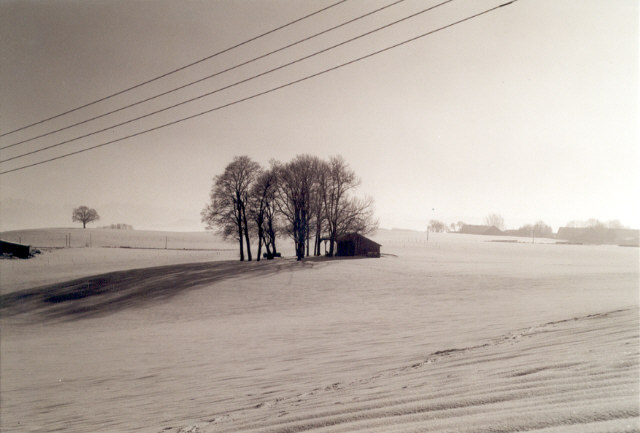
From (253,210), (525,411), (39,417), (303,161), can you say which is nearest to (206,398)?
(39,417)

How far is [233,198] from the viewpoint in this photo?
49.0m

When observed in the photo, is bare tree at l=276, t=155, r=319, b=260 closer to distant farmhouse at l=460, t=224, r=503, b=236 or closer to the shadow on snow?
the shadow on snow

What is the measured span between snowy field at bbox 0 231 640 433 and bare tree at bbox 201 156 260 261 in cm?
2294

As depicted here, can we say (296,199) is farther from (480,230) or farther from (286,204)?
(480,230)

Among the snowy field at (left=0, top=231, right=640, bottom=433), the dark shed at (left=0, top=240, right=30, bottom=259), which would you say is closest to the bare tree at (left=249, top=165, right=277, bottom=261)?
the snowy field at (left=0, top=231, right=640, bottom=433)

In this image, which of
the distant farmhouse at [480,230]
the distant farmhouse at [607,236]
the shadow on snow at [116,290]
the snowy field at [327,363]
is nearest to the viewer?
the snowy field at [327,363]

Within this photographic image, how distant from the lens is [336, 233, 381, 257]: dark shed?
180 ft

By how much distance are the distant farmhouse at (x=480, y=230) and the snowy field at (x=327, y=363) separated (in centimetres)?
12476

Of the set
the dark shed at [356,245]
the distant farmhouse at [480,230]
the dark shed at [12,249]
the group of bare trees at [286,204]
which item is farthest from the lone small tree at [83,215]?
the distant farmhouse at [480,230]

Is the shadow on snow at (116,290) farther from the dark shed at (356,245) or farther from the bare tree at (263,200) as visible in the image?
the dark shed at (356,245)

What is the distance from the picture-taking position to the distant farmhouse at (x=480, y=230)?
142 metres

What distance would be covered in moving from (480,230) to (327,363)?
156 m

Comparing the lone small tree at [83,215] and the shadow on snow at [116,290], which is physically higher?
the lone small tree at [83,215]

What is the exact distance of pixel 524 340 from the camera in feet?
27.0
